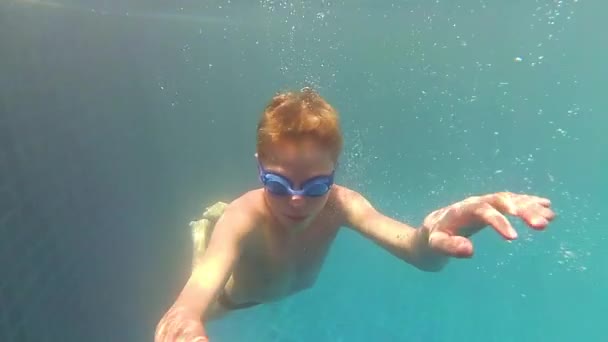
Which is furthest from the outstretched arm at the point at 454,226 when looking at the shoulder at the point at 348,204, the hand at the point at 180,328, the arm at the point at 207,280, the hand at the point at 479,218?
the hand at the point at 180,328

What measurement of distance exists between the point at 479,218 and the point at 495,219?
0.13 metres

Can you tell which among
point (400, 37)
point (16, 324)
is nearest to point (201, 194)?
point (16, 324)

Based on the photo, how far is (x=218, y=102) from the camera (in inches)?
1233

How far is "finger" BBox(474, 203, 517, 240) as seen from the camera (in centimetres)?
207

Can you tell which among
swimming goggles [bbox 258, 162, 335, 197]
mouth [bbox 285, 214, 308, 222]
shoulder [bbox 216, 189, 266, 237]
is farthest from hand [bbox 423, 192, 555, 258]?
shoulder [bbox 216, 189, 266, 237]

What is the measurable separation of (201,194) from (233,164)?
5076mm

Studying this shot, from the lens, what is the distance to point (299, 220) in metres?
3.00

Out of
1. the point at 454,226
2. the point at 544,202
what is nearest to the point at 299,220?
the point at 454,226

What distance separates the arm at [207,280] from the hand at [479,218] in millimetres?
1061

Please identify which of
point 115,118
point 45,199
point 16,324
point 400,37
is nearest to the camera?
point 16,324

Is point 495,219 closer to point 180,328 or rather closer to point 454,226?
point 454,226

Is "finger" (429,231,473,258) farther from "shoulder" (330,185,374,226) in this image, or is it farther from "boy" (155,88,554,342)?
"shoulder" (330,185,374,226)

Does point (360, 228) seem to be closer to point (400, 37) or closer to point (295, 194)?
point (295, 194)

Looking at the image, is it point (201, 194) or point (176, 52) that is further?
point (176, 52)
